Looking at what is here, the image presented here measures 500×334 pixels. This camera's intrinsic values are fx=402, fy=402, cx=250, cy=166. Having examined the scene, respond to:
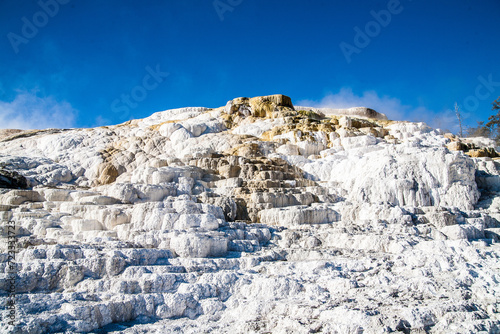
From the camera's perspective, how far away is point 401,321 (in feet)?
17.2

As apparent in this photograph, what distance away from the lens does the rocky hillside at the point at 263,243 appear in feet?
18.5

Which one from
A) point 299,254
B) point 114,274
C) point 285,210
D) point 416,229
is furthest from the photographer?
point 285,210

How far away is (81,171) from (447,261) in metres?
18.0

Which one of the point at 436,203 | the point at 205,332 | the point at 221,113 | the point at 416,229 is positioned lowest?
the point at 205,332

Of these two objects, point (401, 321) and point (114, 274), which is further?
point (114, 274)

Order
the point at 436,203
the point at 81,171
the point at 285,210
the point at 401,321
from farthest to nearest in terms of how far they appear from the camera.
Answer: the point at 81,171
the point at 436,203
the point at 285,210
the point at 401,321

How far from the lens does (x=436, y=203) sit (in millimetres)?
12984

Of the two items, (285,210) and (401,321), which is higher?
(285,210)

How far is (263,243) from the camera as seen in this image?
10000 mm

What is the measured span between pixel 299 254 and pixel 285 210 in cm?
336

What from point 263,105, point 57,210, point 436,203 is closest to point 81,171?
point 57,210

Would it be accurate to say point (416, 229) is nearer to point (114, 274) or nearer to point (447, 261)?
point (447, 261)

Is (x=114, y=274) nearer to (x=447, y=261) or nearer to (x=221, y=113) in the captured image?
(x=447, y=261)

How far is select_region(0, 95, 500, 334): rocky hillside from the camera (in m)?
5.63
